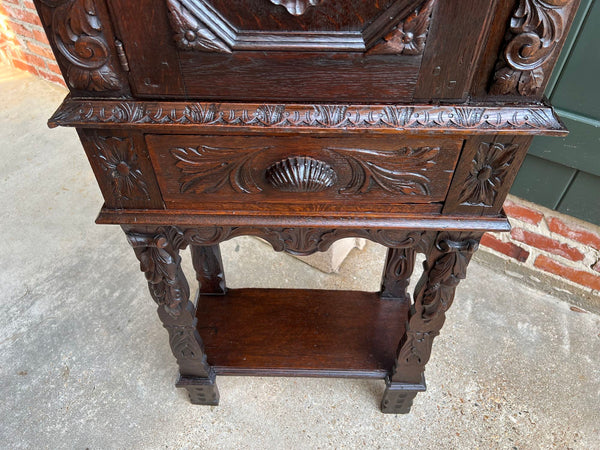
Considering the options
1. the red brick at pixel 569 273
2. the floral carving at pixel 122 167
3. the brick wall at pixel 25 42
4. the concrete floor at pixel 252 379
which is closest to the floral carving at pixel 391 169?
the floral carving at pixel 122 167

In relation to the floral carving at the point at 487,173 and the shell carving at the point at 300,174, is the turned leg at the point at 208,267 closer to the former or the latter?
the shell carving at the point at 300,174

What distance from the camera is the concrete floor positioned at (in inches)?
50.6

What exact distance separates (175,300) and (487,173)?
70 cm

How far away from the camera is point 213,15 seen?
658 mm

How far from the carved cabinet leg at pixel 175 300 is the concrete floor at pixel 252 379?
14 centimetres

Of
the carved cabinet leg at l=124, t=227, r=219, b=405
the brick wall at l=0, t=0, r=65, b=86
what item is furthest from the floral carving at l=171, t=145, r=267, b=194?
the brick wall at l=0, t=0, r=65, b=86

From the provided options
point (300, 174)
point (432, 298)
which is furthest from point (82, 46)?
point (432, 298)

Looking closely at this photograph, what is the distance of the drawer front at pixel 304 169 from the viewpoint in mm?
770

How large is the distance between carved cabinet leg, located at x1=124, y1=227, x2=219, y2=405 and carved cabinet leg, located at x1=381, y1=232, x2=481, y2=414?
0.51m

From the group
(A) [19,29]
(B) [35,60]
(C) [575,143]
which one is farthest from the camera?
(B) [35,60]

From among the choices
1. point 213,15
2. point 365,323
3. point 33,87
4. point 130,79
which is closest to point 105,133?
point 130,79

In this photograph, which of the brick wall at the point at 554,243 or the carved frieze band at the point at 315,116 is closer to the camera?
the carved frieze band at the point at 315,116

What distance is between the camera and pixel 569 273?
62.3 inches

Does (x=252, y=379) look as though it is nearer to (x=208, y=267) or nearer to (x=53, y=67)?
(x=208, y=267)
